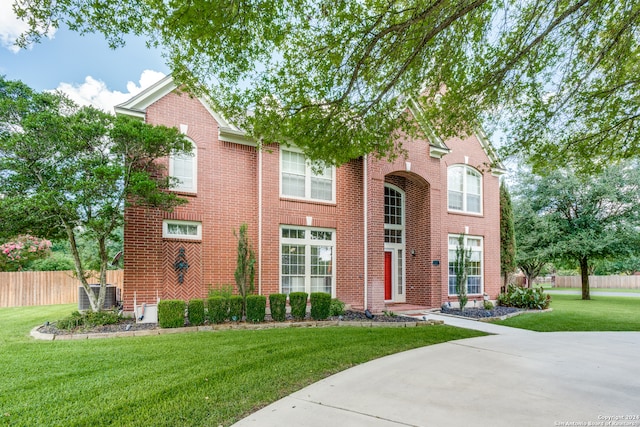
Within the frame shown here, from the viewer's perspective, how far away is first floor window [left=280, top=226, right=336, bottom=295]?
11352 mm

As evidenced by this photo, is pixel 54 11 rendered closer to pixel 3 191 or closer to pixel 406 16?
pixel 3 191

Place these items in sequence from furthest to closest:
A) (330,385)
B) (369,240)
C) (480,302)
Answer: (480,302), (369,240), (330,385)

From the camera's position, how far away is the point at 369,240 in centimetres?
1216

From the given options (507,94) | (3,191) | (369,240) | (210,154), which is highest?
(507,94)

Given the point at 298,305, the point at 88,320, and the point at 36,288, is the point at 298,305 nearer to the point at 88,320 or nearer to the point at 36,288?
the point at 88,320

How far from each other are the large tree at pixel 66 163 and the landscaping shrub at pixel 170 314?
1.88 metres

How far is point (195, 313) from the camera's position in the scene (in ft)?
27.2

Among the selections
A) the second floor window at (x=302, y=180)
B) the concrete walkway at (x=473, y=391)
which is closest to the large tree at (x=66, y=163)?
the second floor window at (x=302, y=180)

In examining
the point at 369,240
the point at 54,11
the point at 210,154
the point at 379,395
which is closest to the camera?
the point at 379,395

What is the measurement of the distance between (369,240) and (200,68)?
7459mm

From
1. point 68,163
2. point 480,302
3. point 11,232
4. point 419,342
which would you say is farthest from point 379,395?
point 480,302

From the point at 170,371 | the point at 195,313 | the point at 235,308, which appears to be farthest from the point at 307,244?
the point at 170,371

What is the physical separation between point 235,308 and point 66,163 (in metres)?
4.90

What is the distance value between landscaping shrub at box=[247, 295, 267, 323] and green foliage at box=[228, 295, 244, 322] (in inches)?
9.7
